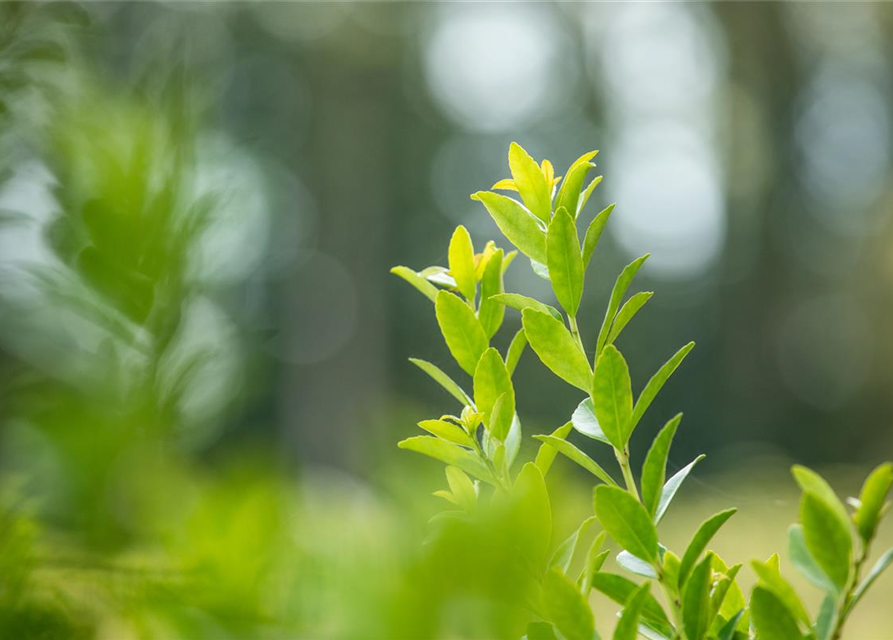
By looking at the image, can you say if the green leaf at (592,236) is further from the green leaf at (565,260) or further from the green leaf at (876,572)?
the green leaf at (876,572)

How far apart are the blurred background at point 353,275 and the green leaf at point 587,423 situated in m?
0.07

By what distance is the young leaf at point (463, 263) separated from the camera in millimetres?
359

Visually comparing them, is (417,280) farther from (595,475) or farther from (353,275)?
(353,275)

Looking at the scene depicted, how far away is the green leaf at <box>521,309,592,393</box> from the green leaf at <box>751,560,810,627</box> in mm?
96

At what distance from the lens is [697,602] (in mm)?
283

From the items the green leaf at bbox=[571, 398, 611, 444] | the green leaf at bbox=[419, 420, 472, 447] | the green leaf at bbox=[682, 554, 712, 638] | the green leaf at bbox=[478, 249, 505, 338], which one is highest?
the green leaf at bbox=[478, 249, 505, 338]

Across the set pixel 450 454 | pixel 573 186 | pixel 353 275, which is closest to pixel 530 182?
pixel 573 186

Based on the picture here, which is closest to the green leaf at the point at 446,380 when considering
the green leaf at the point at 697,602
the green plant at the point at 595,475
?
the green plant at the point at 595,475

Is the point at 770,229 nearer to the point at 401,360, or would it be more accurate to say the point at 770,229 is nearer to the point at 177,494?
the point at 401,360

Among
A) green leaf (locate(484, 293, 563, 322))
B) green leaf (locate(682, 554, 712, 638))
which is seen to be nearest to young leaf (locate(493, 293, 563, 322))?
green leaf (locate(484, 293, 563, 322))

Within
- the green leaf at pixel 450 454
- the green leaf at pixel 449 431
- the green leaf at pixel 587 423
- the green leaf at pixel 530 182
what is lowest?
the green leaf at pixel 450 454

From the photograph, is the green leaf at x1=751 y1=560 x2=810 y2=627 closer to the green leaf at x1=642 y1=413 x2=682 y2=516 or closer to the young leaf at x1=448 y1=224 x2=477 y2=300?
the green leaf at x1=642 y1=413 x2=682 y2=516

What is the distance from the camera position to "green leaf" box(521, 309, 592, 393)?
11.9 inches

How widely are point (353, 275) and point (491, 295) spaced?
7.42 m
